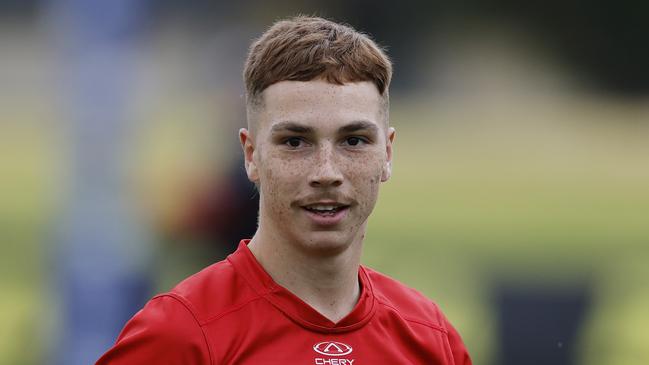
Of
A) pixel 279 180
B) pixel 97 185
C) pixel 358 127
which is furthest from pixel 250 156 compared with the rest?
pixel 97 185

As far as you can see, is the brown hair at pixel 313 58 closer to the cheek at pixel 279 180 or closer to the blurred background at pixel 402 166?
the cheek at pixel 279 180

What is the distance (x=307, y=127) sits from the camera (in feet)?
6.29

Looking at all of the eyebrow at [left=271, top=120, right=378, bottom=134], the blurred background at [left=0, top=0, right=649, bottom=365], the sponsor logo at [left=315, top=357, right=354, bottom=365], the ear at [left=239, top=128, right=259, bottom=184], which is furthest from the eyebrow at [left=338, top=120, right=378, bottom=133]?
the blurred background at [left=0, top=0, right=649, bottom=365]

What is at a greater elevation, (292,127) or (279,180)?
(292,127)

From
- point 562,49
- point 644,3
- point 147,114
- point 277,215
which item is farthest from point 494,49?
point 277,215

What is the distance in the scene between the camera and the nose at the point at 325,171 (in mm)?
1891

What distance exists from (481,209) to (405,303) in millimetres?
2559

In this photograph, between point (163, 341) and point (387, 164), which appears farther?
point (387, 164)

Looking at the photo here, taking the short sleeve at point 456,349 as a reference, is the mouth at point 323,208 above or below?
above

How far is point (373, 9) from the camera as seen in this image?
4.69 meters

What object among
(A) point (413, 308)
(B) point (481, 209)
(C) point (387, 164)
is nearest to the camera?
(C) point (387, 164)

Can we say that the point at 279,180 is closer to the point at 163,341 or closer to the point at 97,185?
the point at 163,341

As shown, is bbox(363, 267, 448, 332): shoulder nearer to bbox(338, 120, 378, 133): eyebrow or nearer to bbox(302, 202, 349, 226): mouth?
bbox(302, 202, 349, 226): mouth

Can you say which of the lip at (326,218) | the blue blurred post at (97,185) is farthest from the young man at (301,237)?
the blue blurred post at (97,185)
